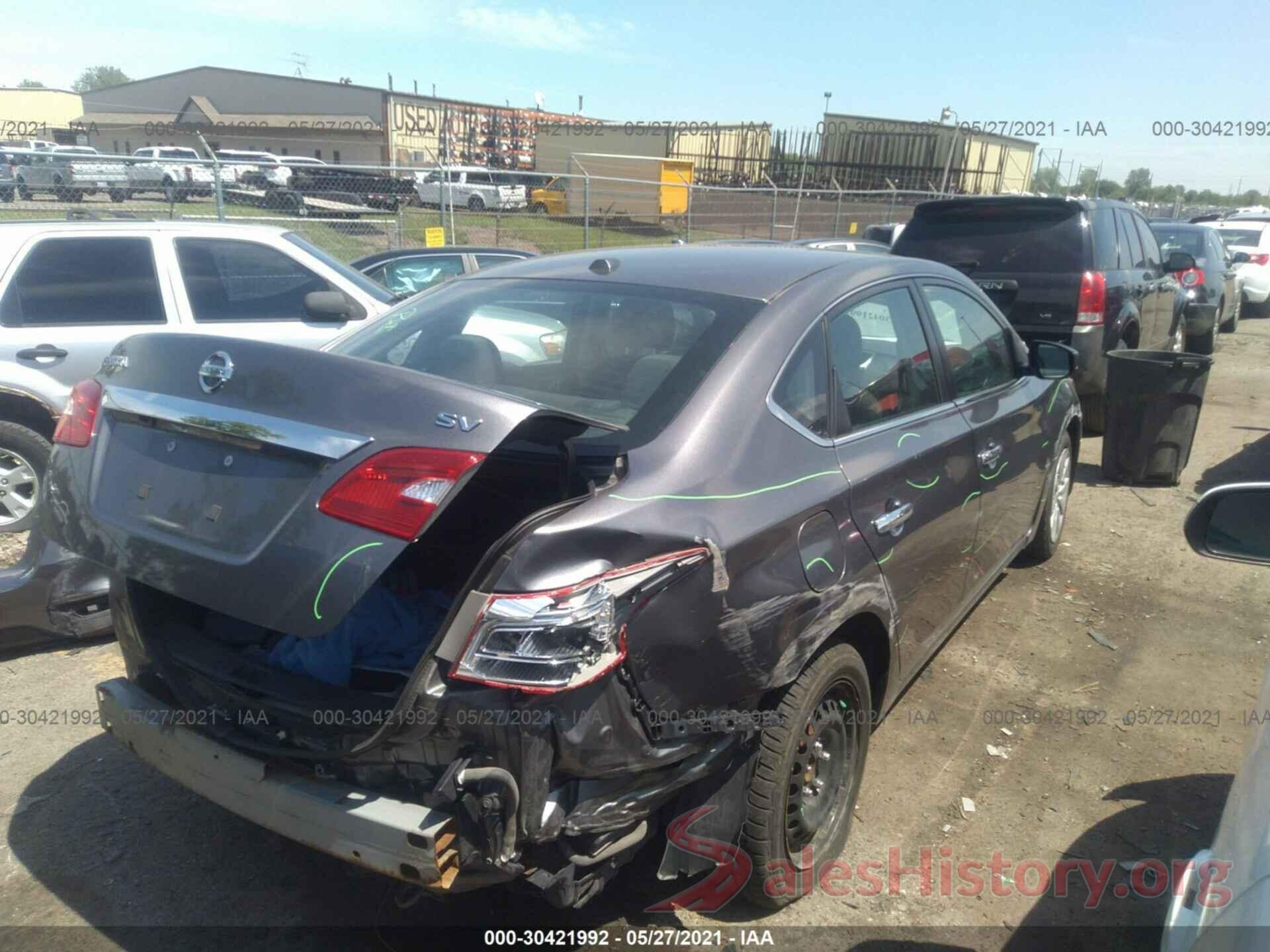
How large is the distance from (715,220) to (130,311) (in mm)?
16483

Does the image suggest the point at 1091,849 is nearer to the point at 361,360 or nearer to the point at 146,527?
the point at 361,360

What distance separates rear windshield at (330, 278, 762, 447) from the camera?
267 centimetres

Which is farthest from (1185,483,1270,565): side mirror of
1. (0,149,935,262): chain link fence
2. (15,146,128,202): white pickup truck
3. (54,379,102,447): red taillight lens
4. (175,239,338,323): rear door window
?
(15,146,128,202): white pickup truck

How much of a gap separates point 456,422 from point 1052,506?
14.3ft

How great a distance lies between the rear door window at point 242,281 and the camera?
589cm

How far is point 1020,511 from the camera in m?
4.46

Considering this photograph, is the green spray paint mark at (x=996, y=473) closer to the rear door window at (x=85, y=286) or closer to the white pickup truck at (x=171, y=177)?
the rear door window at (x=85, y=286)

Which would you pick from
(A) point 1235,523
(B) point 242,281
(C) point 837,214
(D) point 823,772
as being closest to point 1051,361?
(D) point 823,772

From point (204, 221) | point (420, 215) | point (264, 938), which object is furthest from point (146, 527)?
point (420, 215)

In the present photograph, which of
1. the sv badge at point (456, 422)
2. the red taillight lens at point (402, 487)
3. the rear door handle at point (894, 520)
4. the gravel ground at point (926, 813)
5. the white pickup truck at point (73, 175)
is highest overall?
the white pickup truck at point (73, 175)

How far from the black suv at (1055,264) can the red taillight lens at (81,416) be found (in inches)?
264

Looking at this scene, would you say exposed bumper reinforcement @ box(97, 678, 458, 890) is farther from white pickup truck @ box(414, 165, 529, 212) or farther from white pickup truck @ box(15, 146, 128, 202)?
white pickup truck @ box(414, 165, 529, 212)

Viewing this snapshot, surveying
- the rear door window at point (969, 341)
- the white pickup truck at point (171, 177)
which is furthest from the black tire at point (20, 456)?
the rear door window at point (969, 341)

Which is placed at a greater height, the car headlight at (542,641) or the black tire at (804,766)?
the car headlight at (542,641)
